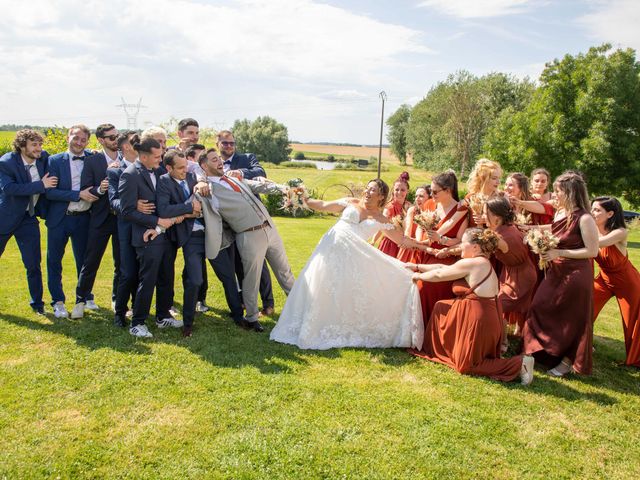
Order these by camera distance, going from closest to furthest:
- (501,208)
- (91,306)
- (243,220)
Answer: (501,208)
(243,220)
(91,306)

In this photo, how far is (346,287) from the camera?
20.3 feet

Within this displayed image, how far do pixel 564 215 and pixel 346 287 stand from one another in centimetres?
288

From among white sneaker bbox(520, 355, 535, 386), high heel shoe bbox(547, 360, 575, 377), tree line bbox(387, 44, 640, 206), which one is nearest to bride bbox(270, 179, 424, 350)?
white sneaker bbox(520, 355, 535, 386)

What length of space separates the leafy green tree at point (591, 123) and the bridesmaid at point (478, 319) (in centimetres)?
2407

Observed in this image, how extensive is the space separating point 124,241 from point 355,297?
3.22 m

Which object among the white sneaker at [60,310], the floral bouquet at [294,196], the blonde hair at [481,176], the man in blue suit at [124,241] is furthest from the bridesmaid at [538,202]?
the white sneaker at [60,310]

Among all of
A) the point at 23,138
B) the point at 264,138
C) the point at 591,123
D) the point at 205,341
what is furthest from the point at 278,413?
the point at 264,138

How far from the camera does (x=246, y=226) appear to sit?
684 cm

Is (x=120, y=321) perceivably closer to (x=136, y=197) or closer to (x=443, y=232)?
(x=136, y=197)

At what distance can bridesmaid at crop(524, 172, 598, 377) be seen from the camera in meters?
5.66

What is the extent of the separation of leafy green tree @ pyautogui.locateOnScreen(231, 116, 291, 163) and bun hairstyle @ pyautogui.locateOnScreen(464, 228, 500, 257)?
83.5m

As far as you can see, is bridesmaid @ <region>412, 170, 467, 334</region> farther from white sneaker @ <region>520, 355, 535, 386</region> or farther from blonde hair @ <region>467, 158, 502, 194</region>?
white sneaker @ <region>520, 355, 535, 386</region>

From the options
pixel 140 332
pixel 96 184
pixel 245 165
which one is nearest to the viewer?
pixel 140 332

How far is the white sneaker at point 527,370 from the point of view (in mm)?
5395
